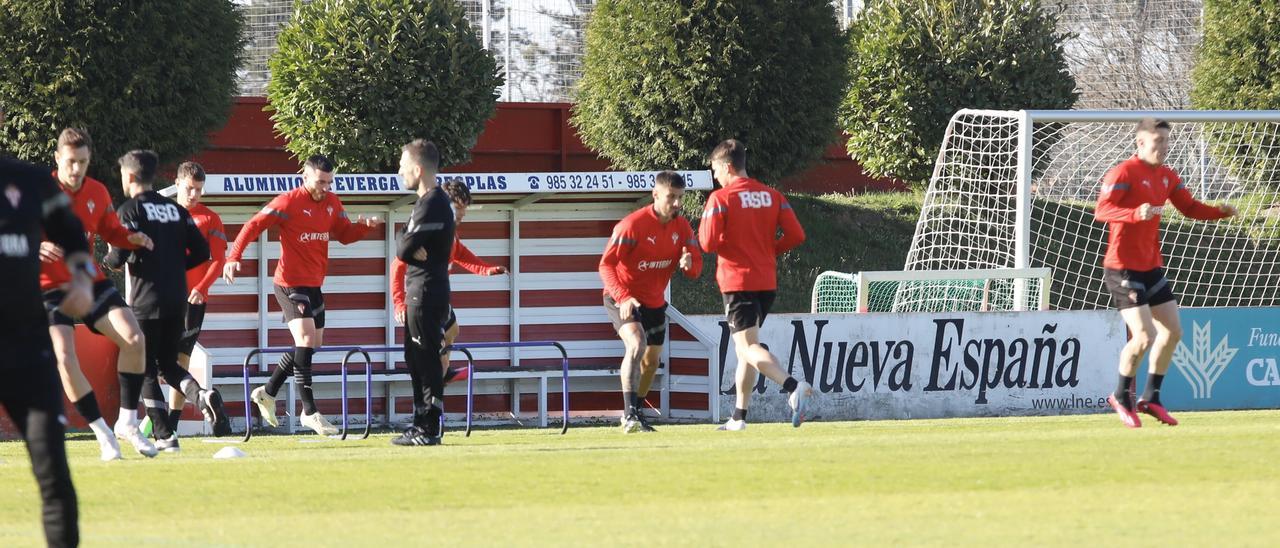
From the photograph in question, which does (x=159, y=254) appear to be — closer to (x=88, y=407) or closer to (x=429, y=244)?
(x=88, y=407)

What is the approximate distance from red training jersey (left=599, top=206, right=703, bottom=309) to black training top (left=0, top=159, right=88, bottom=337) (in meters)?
7.13

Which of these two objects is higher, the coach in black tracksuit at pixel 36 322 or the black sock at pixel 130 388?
the coach in black tracksuit at pixel 36 322

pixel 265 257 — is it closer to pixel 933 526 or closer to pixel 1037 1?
pixel 933 526

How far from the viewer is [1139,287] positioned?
40.3ft

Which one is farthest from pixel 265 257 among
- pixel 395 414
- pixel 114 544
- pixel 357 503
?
pixel 114 544

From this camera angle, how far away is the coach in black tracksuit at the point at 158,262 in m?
11.1

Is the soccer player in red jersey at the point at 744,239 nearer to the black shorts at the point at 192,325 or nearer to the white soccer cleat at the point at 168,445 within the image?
the black shorts at the point at 192,325

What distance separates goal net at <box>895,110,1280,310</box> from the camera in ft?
61.0

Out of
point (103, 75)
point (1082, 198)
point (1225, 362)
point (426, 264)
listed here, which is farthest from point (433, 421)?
point (1082, 198)

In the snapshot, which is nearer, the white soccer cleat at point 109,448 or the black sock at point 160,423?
the white soccer cleat at point 109,448

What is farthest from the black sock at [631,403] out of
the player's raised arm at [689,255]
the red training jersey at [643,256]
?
the player's raised arm at [689,255]

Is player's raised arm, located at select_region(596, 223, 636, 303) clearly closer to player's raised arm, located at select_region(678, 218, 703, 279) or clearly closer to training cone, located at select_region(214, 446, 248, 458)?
player's raised arm, located at select_region(678, 218, 703, 279)

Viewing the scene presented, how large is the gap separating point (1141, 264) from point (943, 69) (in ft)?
50.2

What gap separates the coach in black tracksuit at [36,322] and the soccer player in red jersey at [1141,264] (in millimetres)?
7945
